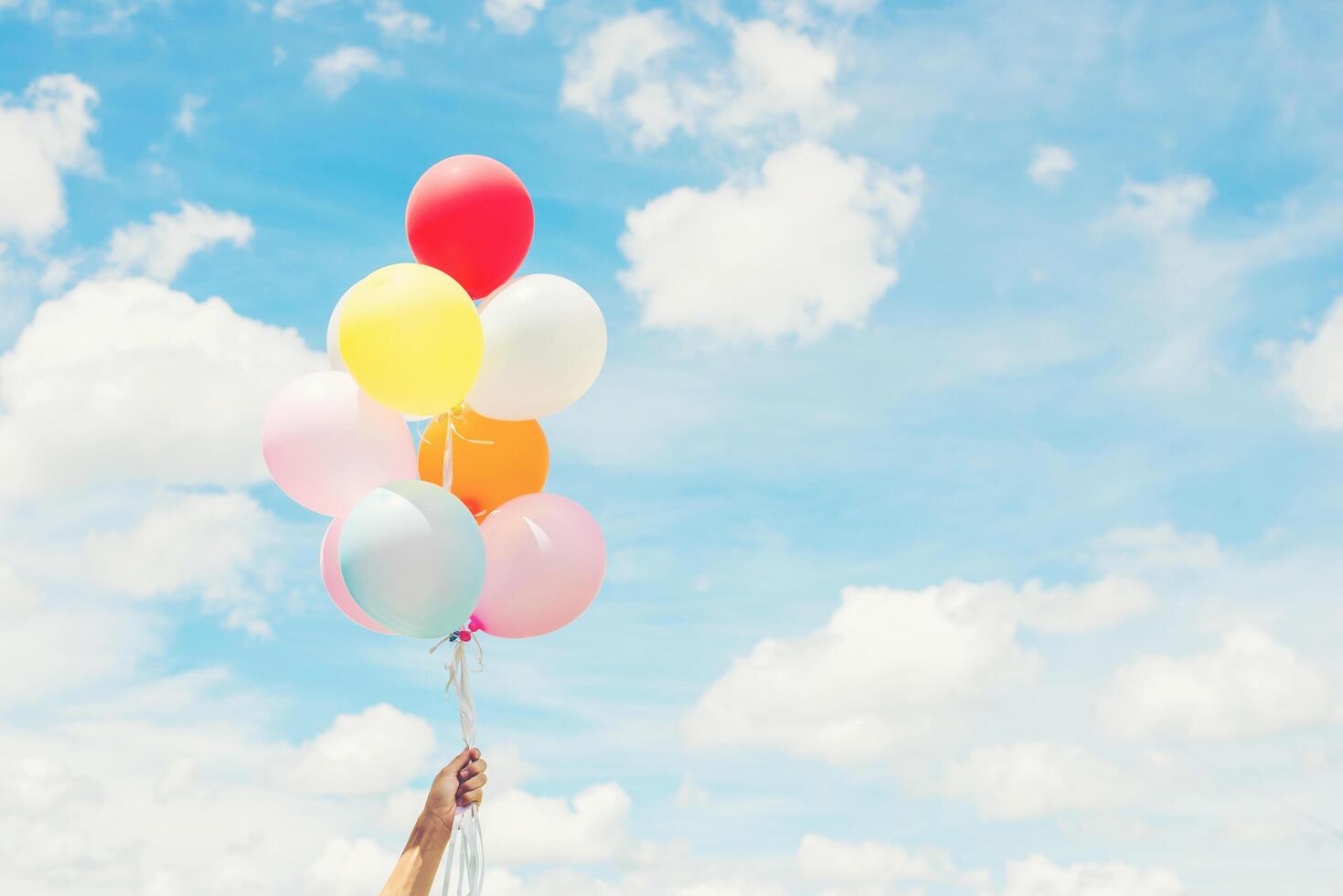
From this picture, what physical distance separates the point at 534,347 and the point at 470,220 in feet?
2.53

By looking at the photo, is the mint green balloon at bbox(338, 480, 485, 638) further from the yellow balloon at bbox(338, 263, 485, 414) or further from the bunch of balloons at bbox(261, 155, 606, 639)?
the yellow balloon at bbox(338, 263, 485, 414)

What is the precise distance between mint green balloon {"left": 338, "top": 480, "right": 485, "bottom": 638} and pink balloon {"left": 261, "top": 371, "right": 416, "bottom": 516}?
0.30 metres

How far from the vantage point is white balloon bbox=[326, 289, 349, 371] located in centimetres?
656

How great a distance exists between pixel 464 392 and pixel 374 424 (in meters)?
0.50

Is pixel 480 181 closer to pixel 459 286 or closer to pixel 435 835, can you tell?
pixel 459 286

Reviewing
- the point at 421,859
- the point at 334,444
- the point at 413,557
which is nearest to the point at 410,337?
the point at 334,444

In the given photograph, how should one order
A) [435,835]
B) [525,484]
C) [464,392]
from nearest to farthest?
[435,835], [464,392], [525,484]

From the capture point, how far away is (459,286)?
20.4 ft

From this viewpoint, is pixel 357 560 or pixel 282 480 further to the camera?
pixel 282 480

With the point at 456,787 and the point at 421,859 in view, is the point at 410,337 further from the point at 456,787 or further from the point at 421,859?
the point at 421,859

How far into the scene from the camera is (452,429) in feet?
20.9

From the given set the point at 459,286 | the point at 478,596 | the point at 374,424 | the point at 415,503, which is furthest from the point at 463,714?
the point at 459,286

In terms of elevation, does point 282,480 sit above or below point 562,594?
above

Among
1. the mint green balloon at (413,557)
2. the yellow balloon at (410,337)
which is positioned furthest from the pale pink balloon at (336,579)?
the yellow balloon at (410,337)
